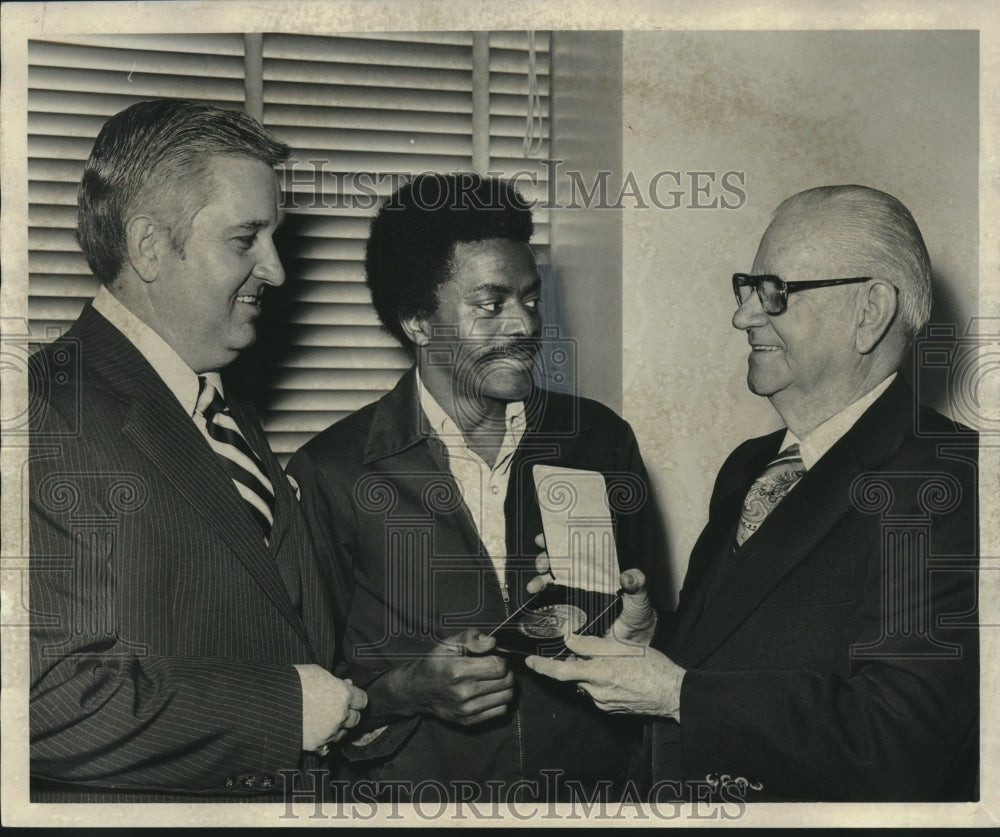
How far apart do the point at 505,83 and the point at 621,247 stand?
A: 42 centimetres

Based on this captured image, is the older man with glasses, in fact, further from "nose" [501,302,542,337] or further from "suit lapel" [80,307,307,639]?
"suit lapel" [80,307,307,639]

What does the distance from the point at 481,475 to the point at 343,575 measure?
0.33 meters

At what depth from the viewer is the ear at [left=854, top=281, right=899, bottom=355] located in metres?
2.05

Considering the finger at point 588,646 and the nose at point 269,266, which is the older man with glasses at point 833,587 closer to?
the finger at point 588,646

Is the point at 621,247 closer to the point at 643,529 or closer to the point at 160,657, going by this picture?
the point at 643,529

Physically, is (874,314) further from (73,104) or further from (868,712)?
(73,104)

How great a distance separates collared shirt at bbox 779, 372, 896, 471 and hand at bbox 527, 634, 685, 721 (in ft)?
1.56

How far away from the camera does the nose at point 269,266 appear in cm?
210

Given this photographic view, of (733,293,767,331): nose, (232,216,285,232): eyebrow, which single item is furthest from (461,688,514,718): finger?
(232,216,285,232): eyebrow

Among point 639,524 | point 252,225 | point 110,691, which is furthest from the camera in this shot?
point 639,524

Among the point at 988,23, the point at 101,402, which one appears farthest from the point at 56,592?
the point at 988,23

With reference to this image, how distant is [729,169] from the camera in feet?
7.25

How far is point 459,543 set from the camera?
212 cm

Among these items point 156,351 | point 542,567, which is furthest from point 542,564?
point 156,351
